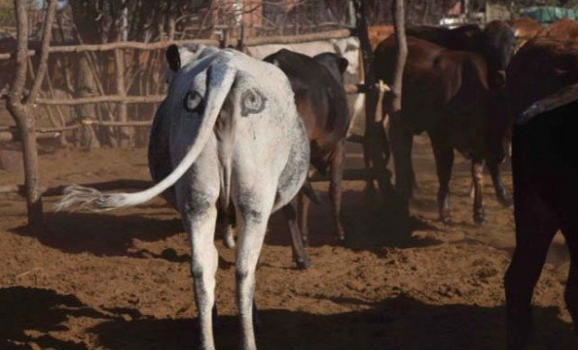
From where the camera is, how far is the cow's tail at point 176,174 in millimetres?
4680

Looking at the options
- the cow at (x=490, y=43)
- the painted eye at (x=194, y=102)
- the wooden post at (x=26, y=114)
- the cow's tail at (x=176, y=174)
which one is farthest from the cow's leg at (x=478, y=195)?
the painted eye at (x=194, y=102)

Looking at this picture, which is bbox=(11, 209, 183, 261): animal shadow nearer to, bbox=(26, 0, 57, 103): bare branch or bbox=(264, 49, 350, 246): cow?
bbox=(26, 0, 57, 103): bare branch

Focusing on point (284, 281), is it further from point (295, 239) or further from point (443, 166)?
point (443, 166)

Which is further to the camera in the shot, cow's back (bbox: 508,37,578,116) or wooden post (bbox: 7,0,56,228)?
wooden post (bbox: 7,0,56,228)

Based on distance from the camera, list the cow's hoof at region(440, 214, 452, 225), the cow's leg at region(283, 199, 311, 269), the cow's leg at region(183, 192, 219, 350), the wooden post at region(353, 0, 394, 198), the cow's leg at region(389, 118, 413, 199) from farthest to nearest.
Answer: the cow's hoof at region(440, 214, 452, 225) < the wooden post at region(353, 0, 394, 198) < the cow's leg at region(389, 118, 413, 199) < the cow's leg at region(283, 199, 311, 269) < the cow's leg at region(183, 192, 219, 350)

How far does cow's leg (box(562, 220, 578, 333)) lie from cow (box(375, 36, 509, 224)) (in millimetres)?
4977

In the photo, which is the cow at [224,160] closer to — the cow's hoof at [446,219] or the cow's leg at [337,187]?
the cow's leg at [337,187]

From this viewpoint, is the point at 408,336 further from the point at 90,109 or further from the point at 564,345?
the point at 90,109

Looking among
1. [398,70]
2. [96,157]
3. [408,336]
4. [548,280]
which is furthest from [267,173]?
[96,157]

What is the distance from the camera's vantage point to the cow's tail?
4.68 meters

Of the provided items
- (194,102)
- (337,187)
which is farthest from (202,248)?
(337,187)

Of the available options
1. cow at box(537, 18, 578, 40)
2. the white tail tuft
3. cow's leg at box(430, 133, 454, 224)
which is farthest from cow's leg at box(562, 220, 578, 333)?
cow at box(537, 18, 578, 40)

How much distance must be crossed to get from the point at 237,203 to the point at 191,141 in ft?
1.33

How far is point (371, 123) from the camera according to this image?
34.8ft
